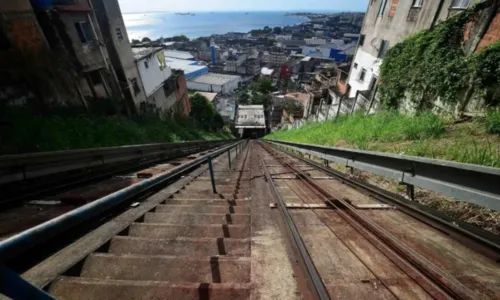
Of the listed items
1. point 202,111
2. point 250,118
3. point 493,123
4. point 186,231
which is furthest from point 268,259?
point 250,118

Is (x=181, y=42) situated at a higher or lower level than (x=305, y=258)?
higher

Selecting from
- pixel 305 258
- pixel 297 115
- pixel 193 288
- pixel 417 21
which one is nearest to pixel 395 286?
pixel 305 258

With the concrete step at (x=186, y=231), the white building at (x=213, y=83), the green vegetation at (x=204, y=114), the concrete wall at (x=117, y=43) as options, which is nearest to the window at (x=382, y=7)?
the concrete wall at (x=117, y=43)

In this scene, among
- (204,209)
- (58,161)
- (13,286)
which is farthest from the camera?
(58,161)

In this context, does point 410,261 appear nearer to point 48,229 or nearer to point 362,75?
point 48,229

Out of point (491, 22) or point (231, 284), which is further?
point (491, 22)

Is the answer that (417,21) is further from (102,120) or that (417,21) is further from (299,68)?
(299,68)
